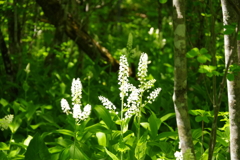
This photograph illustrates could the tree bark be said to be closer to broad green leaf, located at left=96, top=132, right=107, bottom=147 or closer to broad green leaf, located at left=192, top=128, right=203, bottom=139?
broad green leaf, located at left=96, top=132, right=107, bottom=147

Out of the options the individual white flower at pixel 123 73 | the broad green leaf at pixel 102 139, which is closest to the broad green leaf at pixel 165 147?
the broad green leaf at pixel 102 139

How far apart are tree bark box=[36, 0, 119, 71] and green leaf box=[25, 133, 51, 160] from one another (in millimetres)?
3073

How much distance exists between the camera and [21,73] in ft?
18.9

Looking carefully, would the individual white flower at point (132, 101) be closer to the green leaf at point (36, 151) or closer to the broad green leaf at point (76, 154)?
the broad green leaf at point (76, 154)

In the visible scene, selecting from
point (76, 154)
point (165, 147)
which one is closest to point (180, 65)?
point (165, 147)

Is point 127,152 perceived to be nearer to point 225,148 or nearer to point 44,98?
point 225,148

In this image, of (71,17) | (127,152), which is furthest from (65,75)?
(127,152)

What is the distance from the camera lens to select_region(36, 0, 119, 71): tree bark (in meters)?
5.68

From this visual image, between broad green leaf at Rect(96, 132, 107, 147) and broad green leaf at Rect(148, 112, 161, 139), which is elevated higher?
broad green leaf at Rect(148, 112, 161, 139)

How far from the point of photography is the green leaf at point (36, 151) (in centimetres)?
297

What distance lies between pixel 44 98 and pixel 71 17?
5.05 feet

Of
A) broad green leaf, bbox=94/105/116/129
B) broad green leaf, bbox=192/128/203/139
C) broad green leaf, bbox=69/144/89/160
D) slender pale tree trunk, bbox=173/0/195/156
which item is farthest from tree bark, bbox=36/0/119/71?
slender pale tree trunk, bbox=173/0/195/156

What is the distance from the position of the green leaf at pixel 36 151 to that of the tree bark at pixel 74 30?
3.07 m

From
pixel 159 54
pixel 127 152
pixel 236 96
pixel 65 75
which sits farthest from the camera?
pixel 159 54
